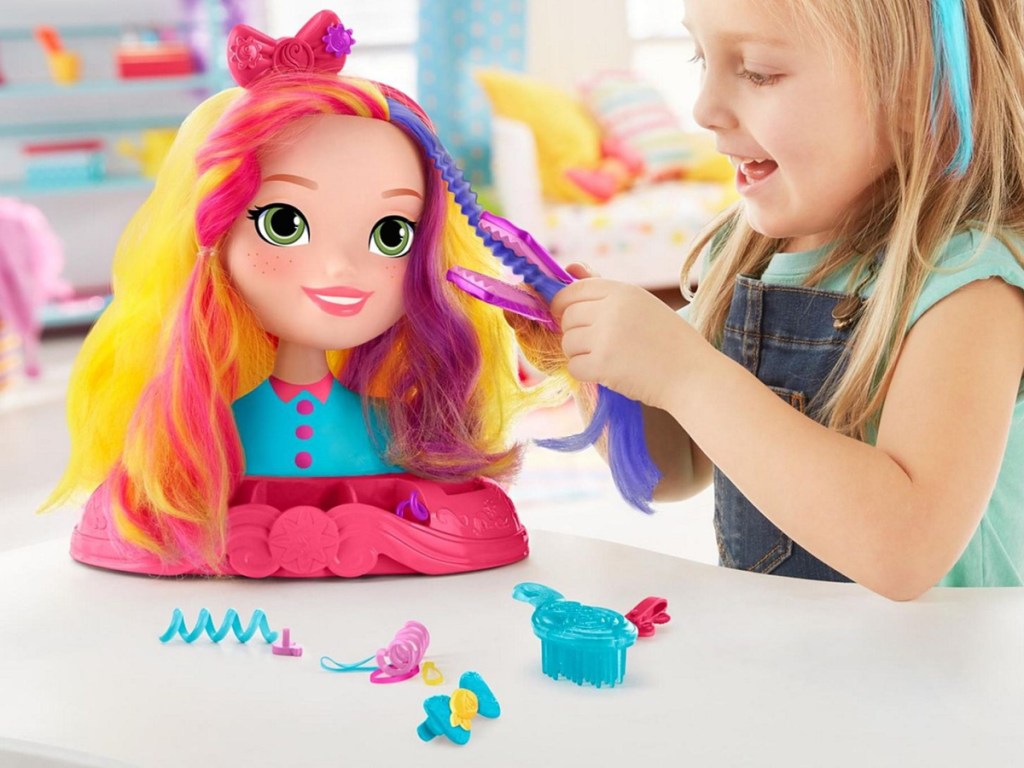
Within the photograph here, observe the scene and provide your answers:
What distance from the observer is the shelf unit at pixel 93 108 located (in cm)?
441

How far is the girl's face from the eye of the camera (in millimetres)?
765

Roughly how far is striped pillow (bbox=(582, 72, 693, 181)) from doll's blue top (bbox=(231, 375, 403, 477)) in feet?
10.9

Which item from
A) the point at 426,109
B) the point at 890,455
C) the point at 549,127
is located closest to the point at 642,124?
the point at 549,127

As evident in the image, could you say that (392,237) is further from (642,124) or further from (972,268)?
(642,124)

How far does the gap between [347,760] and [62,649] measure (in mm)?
216

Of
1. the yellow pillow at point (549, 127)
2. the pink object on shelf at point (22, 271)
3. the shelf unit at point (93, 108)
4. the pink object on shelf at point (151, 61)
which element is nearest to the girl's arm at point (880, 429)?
the pink object on shelf at point (22, 271)

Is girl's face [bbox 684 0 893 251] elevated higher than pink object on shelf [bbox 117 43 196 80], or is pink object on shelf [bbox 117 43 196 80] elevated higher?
girl's face [bbox 684 0 893 251]

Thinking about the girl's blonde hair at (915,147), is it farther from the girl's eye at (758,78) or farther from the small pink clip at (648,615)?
the small pink clip at (648,615)

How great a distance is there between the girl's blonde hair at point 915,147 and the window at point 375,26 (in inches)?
166

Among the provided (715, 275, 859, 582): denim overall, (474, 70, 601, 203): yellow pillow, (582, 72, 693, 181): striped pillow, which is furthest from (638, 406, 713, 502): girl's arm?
(582, 72, 693, 181): striped pillow

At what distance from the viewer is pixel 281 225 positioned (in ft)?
2.53

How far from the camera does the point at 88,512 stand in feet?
2.64

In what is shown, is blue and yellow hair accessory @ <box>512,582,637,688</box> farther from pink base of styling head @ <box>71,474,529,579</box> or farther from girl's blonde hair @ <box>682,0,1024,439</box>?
girl's blonde hair @ <box>682,0,1024,439</box>

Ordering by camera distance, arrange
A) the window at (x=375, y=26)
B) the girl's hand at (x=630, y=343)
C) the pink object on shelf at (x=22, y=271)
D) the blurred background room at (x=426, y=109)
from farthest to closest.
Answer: the window at (x=375, y=26), the blurred background room at (x=426, y=109), the pink object on shelf at (x=22, y=271), the girl's hand at (x=630, y=343)
